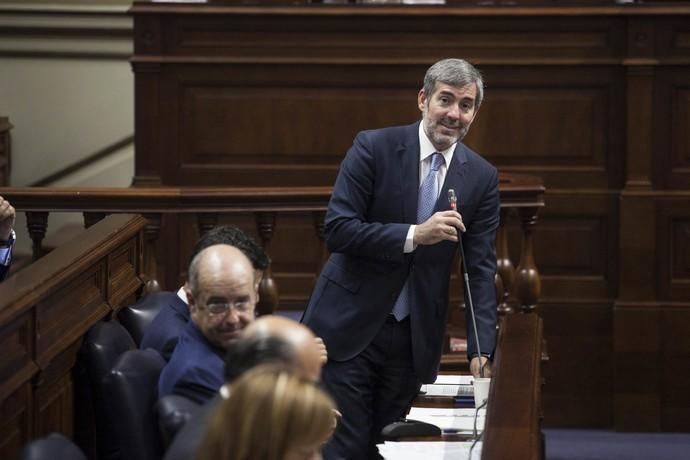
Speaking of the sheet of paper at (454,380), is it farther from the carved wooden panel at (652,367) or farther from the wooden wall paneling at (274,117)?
the wooden wall paneling at (274,117)

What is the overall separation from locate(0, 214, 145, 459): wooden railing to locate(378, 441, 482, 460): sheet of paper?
854 millimetres

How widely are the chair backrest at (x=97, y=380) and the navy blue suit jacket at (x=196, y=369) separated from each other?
9.2 inches

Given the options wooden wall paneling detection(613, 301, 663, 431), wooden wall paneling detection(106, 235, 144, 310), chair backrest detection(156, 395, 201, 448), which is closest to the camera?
chair backrest detection(156, 395, 201, 448)

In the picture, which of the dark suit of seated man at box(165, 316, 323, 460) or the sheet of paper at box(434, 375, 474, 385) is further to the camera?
the sheet of paper at box(434, 375, 474, 385)

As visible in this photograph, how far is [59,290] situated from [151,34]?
3474 mm

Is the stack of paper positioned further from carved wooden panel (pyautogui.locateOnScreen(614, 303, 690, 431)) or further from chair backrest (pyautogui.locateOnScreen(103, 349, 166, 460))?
carved wooden panel (pyautogui.locateOnScreen(614, 303, 690, 431))

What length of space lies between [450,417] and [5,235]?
144 cm

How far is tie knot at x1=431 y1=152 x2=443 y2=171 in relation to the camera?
407cm

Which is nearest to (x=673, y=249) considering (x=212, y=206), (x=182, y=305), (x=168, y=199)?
(x=212, y=206)

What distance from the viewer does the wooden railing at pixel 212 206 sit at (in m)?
5.22

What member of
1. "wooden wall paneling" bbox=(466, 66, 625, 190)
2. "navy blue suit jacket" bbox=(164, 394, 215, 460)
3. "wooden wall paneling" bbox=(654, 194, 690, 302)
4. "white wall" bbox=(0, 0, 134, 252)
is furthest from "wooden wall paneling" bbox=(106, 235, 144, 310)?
"white wall" bbox=(0, 0, 134, 252)

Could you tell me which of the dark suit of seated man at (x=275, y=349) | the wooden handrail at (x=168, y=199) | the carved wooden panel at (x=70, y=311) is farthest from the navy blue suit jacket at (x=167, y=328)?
the wooden handrail at (x=168, y=199)

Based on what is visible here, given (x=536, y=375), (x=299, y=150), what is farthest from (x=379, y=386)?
(x=299, y=150)

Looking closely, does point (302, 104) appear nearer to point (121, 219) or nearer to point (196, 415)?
point (121, 219)
